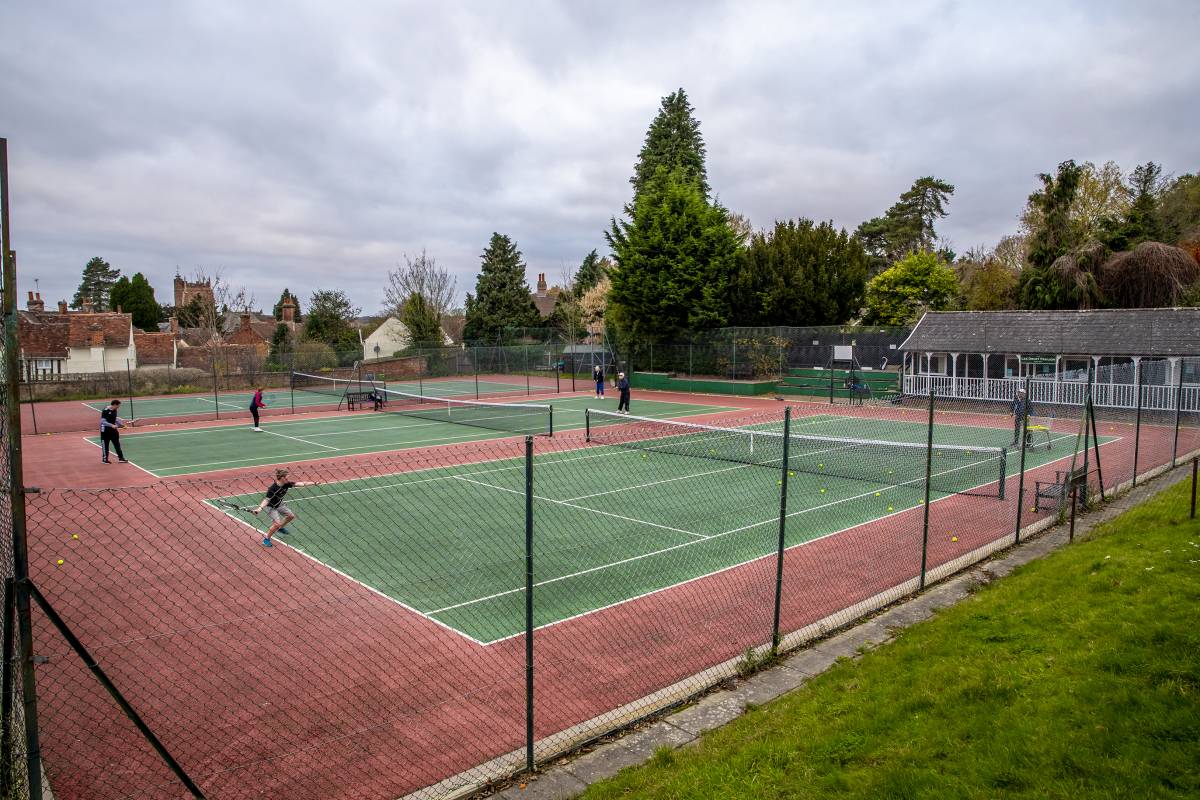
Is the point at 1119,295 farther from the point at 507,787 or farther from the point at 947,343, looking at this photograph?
the point at 507,787

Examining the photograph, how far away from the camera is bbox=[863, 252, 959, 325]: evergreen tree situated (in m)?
47.0

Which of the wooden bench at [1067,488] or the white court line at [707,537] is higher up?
the wooden bench at [1067,488]

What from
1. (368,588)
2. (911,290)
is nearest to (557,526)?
(368,588)

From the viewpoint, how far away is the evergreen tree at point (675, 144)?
56.1m

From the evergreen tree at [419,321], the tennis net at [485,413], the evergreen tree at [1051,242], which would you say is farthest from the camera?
the evergreen tree at [419,321]

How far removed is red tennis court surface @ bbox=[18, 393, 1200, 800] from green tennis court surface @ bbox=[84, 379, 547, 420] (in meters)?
24.0

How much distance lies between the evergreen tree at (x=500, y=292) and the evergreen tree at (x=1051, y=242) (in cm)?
4012

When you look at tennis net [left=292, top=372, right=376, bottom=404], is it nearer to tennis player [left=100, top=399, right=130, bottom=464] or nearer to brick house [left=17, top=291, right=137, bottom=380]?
brick house [left=17, top=291, right=137, bottom=380]

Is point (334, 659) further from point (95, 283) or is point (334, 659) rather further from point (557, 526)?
point (95, 283)

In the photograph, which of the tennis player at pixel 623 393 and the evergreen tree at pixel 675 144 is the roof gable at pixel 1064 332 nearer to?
the tennis player at pixel 623 393

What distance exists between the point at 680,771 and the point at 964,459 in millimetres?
16382

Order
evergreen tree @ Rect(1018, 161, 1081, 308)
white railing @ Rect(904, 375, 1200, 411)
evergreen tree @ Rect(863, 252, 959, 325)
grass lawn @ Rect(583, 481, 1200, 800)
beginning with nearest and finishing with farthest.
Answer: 1. grass lawn @ Rect(583, 481, 1200, 800)
2. white railing @ Rect(904, 375, 1200, 411)
3. evergreen tree @ Rect(1018, 161, 1081, 308)
4. evergreen tree @ Rect(863, 252, 959, 325)

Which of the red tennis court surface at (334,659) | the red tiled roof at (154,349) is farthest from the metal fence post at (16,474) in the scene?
the red tiled roof at (154,349)

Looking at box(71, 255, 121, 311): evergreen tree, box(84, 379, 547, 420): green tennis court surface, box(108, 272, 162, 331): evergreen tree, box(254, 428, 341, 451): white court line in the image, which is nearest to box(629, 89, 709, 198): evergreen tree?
box(84, 379, 547, 420): green tennis court surface
